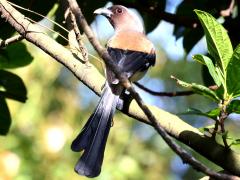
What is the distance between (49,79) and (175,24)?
460 cm

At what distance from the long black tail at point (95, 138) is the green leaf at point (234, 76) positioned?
448 millimetres

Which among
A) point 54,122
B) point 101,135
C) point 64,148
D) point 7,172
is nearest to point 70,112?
point 54,122

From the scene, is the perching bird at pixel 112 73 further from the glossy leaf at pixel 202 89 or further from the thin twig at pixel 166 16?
the glossy leaf at pixel 202 89

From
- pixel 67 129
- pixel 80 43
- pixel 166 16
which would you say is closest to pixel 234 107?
pixel 80 43

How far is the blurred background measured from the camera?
4.85m

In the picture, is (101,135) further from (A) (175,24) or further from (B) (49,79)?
(B) (49,79)

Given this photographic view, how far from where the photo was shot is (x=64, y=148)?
5.44 metres

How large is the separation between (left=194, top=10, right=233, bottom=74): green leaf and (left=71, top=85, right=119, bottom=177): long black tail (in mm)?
456

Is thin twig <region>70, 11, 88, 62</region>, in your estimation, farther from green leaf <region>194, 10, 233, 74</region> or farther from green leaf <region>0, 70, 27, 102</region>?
green leaf <region>0, 70, 27, 102</region>

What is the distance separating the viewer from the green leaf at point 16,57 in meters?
2.61

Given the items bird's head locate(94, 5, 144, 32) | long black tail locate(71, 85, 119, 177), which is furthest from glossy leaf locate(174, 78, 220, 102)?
bird's head locate(94, 5, 144, 32)

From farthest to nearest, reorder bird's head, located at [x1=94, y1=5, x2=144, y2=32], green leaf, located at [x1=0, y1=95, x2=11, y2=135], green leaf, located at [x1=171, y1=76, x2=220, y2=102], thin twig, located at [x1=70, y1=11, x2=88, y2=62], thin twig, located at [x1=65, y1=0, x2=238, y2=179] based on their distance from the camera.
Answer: bird's head, located at [x1=94, y1=5, x2=144, y2=32]
green leaf, located at [x1=0, y1=95, x2=11, y2=135]
thin twig, located at [x1=70, y1=11, x2=88, y2=62]
green leaf, located at [x1=171, y1=76, x2=220, y2=102]
thin twig, located at [x1=65, y1=0, x2=238, y2=179]

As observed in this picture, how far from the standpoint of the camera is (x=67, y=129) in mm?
6391

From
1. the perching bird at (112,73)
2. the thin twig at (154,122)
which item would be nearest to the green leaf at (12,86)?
the perching bird at (112,73)
